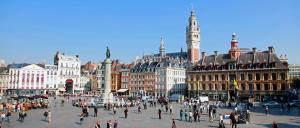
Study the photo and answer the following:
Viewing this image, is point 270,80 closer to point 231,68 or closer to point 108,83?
point 231,68

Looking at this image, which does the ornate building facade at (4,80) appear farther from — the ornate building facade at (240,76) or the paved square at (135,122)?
the paved square at (135,122)

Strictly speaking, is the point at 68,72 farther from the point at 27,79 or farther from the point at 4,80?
the point at 4,80

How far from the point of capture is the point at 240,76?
71.2 meters

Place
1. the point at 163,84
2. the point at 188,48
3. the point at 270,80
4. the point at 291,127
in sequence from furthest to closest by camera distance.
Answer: the point at 188,48, the point at 163,84, the point at 270,80, the point at 291,127

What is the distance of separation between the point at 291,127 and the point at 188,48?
107818 millimetres

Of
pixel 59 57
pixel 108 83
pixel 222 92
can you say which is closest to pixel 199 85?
pixel 222 92

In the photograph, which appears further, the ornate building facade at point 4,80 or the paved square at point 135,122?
the ornate building facade at point 4,80

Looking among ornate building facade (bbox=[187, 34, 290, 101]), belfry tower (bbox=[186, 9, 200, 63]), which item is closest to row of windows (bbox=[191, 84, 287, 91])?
ornate building facade (bbox=[187, 34, 290, 101])

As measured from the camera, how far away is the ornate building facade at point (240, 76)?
6606 centimetres

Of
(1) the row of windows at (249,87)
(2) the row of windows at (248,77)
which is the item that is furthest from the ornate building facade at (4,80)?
(1) the row of windows at (249,87)

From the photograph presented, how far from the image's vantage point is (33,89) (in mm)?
96375

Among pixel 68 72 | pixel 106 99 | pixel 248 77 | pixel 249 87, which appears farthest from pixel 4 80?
pixel 249 87

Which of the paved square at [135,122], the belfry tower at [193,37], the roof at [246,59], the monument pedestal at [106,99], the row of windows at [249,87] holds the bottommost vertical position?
the paved square at [135,122]

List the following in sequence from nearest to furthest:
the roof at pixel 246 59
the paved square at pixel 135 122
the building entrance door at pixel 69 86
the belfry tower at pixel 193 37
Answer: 1. the paved square at pixel 135 122
2. the roof at pixel 246 59
3. the building entrance door at pixel 69 86
4. the belfry tower at pixel 193 37
